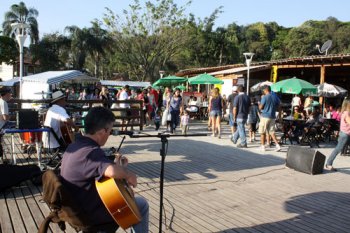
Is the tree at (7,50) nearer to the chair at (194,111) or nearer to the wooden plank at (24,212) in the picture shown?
the chair at (194,111)

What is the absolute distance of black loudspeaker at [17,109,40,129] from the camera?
248 inches

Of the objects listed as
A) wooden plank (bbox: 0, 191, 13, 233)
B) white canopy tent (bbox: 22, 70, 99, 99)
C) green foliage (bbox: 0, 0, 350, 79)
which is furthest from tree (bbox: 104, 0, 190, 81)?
wooden plank (bbox: 0, 191, 13, 233)

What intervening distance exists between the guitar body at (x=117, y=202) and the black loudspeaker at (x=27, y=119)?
4233mm

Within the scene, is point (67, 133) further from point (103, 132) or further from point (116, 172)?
point (116, 172)

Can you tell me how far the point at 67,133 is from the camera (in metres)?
6.41

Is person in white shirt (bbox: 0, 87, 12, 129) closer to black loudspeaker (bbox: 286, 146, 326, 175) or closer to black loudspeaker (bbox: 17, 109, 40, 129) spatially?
black loudspeaker (bbox: 17, 109, 40, 129)

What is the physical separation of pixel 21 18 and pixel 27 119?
150 ft

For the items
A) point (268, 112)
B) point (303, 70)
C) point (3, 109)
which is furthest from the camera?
point (303, 70)

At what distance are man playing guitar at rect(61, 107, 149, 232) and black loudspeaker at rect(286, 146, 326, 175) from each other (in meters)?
5.37

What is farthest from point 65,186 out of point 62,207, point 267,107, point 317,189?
point 267,107

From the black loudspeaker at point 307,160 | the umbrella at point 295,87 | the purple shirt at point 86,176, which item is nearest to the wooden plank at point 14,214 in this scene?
the purple shirt at point 86,176

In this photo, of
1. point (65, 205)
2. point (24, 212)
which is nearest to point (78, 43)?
point (24, 212)

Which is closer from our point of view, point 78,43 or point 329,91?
point 329,91

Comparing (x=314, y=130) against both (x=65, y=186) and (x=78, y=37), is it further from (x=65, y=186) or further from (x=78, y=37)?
(x=78, y=37)
